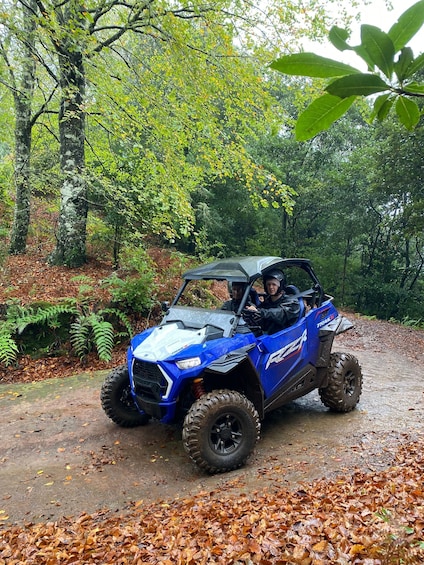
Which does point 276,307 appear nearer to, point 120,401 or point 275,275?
point 275,275

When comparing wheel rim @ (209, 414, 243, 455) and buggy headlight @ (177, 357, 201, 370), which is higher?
buggy headlight @ (177, 357, 201, 370)

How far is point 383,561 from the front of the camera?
6.68 feet

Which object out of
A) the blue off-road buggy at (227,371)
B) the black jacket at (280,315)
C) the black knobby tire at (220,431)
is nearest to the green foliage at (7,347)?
the blue off-road buggy at (227,371)

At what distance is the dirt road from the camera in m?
3.48

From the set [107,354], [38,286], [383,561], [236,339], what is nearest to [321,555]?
[383,561]

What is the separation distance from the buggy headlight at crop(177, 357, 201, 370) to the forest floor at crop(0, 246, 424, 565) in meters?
1.09

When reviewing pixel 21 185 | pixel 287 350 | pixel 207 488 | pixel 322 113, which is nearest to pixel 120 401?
pixel 207 488

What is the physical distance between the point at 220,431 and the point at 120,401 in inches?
62.1

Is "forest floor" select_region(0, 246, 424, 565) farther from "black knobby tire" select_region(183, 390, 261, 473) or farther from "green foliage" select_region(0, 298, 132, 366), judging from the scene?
"green foliage" select_region(0, 298, 132, 366)

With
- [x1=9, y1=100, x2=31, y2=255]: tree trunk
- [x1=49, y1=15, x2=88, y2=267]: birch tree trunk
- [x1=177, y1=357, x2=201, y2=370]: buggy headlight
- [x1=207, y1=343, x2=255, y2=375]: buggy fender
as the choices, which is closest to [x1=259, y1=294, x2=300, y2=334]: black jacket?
[x1=207, y1=343, x2=255, y2=375]: buggy fender

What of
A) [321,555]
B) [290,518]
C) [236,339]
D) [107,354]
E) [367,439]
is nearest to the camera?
[321,555]

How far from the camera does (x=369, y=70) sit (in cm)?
88

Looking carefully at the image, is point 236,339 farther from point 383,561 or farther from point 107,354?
point 107,354

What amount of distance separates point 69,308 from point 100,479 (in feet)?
14.5
